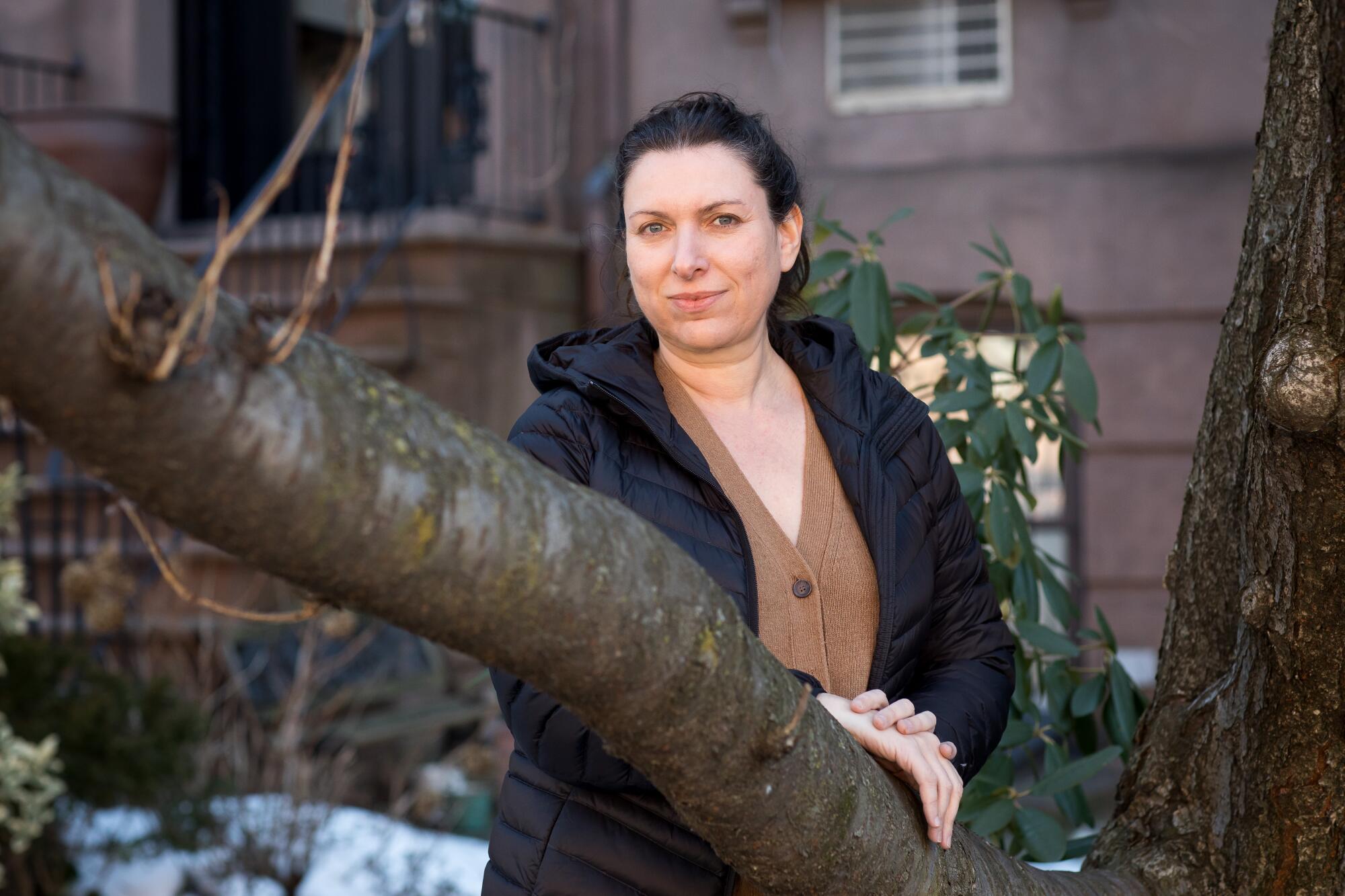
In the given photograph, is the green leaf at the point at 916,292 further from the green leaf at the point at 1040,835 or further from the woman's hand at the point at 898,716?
the woman's hand at the point at 898,716

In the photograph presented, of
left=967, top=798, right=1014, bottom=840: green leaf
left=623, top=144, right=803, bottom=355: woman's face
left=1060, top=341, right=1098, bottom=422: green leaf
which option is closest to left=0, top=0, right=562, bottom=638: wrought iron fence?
left=1060, top=341, right=1098, bottom=422: green leaf

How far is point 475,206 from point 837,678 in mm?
5221

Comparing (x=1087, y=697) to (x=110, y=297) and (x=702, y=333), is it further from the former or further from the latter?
(x=110, y=297)

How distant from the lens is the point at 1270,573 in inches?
69.2

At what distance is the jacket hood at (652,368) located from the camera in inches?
76.2

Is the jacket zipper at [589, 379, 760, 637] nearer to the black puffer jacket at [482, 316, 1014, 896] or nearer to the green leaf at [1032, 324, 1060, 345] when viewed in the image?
the black puffer jacket at [482, 316, 1014, 896]

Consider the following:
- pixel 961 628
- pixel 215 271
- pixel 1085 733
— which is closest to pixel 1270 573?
pixel 961 628

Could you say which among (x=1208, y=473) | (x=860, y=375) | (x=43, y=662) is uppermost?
(x=860, y=375)

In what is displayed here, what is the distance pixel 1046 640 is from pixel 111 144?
19.3 feet

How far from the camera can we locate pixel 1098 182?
21.7ft

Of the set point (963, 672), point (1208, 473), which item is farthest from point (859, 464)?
point (1208, 473)

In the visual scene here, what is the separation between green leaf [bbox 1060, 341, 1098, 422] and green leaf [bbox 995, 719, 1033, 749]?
0.68m

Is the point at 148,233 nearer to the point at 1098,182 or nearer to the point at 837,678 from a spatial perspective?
the point at 837,678

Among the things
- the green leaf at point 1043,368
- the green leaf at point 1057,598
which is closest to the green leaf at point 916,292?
the green leaf at point 1043,368
